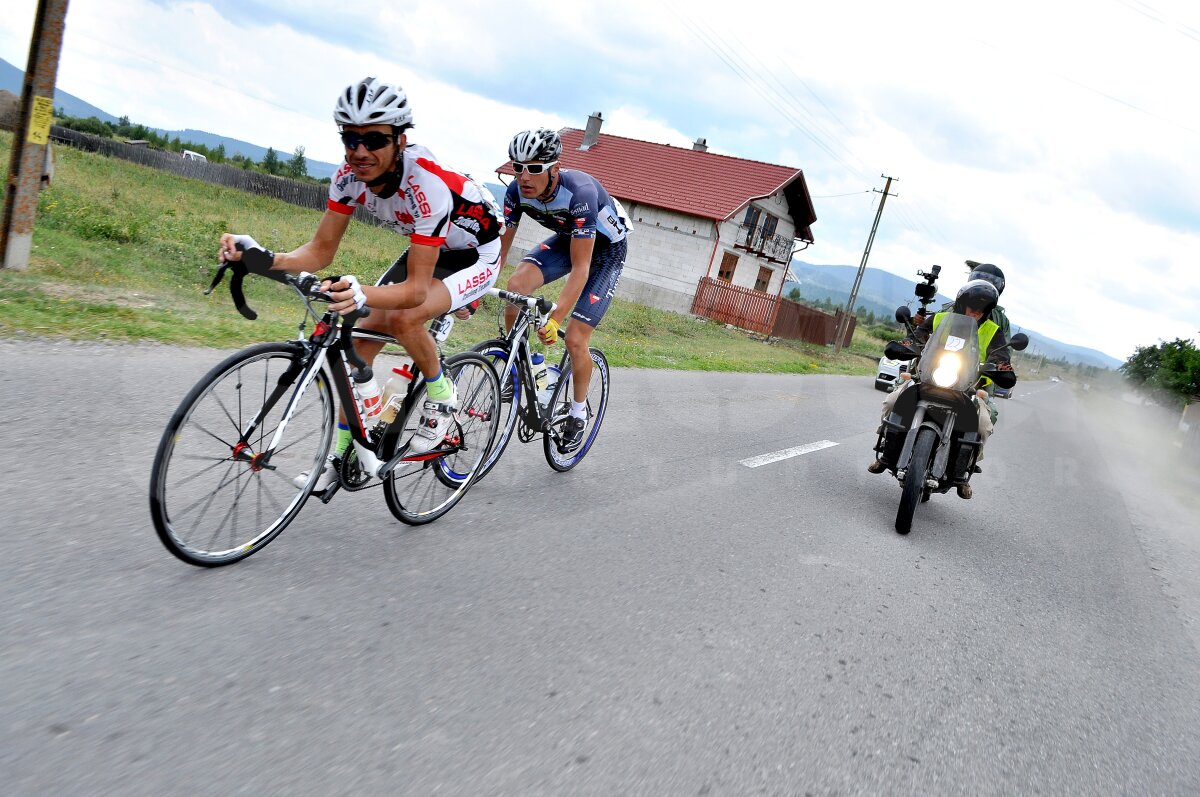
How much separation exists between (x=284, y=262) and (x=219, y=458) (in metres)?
0.83

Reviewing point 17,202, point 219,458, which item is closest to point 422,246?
point 219,458

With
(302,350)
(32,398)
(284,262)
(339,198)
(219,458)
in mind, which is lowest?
(32,398)

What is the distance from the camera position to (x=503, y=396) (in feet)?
15.1

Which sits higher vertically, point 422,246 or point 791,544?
point 422,246

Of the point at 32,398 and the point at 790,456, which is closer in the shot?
the point at 32,398

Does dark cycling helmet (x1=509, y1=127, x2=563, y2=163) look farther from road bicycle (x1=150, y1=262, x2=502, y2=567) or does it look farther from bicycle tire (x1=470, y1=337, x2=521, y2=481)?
road bicycle (x1=150, y1=262, x2=502, y2=567)

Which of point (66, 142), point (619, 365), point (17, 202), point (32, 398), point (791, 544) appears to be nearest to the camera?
point (32, 398)

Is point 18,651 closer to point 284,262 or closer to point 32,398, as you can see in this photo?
point 284,262

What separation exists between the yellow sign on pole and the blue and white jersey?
6023mm

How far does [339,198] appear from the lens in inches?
137

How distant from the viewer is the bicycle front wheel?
279 centimetres

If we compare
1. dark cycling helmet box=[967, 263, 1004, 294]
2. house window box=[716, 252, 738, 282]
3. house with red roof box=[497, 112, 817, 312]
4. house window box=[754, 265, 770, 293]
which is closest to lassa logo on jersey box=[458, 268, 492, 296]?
dark cycling helmet box=[967, 263, 1004, 294]

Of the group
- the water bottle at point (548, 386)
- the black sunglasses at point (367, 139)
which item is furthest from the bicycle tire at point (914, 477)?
the black sunglasses at point (367, 139)

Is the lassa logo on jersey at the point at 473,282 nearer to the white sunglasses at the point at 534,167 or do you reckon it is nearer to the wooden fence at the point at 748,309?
the white sunglasses at the point at 534,167
